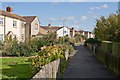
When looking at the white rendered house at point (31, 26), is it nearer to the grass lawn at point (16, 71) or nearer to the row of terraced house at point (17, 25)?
the row of terraced house at point (17, 25)

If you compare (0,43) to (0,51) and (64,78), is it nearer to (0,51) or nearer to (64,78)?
(0,51)

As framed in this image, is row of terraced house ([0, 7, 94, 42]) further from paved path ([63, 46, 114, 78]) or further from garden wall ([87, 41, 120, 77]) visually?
garden wall ([87, 41, 120, 77])

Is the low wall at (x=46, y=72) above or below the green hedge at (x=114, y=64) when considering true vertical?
above

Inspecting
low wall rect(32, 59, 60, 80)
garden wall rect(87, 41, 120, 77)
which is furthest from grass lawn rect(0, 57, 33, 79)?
garden wall rect(87, 41, 120, 77)

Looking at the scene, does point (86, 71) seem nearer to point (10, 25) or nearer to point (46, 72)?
point (46, 72)

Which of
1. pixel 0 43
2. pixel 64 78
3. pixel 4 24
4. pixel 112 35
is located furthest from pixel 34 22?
pixel 64 78

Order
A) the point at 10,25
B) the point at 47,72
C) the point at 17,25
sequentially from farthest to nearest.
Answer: the point at 17,25 < the point at 10,25 < the point at 47,72

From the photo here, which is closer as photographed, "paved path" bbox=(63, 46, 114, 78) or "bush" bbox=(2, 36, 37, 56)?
"paved path" bbox=(63, 46, 114, 78)

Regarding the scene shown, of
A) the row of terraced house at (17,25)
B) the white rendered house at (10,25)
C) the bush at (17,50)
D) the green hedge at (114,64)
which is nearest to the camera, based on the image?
the green hedge at (114,64)

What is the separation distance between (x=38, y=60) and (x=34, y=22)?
49153 mm

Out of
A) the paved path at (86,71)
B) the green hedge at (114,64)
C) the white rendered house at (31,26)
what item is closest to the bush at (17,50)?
the paved path at (86,71)

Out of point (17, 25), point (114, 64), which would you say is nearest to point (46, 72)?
point (114, 64)

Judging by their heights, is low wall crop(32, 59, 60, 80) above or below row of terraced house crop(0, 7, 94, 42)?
below

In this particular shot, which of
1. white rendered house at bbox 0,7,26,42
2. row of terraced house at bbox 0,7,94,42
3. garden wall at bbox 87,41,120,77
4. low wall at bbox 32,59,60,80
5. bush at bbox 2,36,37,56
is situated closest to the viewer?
low wall at bbox 32,59,60,80
